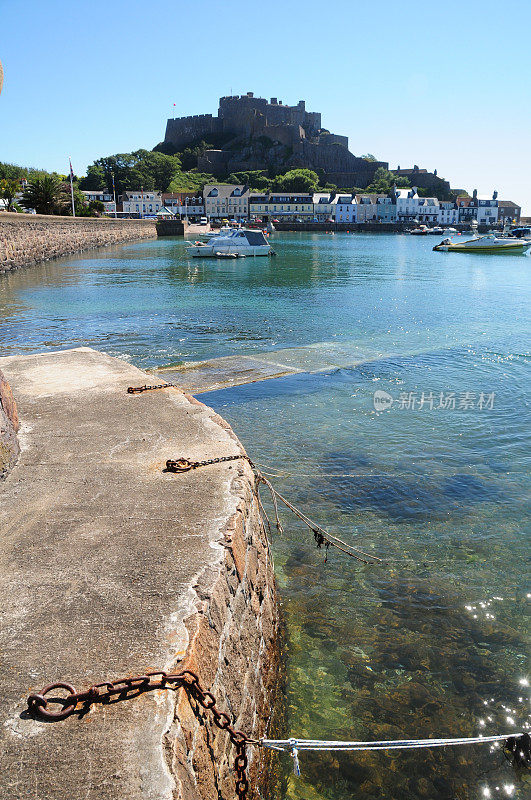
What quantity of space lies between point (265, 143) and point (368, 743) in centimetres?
17961

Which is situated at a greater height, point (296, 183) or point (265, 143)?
point (265, 143)

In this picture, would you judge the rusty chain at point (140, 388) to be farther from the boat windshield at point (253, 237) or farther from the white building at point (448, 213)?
the white building at point (448, 213)

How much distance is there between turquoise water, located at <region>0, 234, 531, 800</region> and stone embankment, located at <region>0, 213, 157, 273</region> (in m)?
19.7

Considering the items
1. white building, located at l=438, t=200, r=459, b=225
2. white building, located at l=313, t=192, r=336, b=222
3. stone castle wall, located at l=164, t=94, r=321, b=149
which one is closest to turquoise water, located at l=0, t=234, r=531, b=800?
white building, located at l=313, t=192, r=336, b=222

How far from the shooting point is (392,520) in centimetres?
700

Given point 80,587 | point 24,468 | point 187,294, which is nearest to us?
point 80,587

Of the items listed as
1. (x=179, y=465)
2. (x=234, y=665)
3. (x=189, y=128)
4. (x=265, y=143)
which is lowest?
(x=234, y=665)

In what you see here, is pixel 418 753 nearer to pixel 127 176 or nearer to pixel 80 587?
pixel 80 587

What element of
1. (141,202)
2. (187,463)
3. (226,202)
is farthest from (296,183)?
(187,463)

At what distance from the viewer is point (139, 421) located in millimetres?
6004

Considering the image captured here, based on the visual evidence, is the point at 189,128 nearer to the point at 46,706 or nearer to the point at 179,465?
the point at 179,465

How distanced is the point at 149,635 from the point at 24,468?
249 cm

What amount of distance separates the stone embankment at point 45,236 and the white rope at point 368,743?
3879cm

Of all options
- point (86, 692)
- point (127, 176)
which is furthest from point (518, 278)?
point (127, 176)
